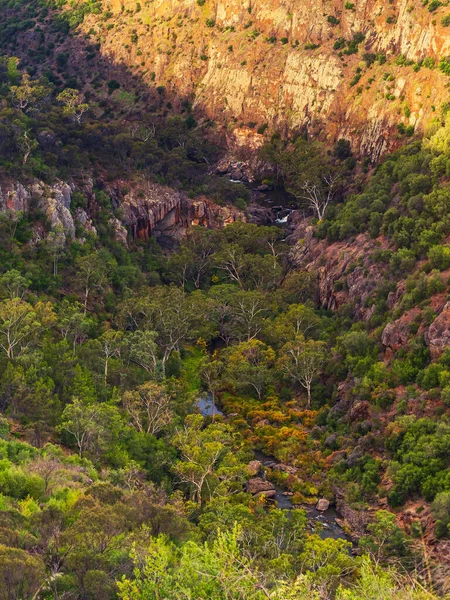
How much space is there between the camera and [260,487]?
70.5 m

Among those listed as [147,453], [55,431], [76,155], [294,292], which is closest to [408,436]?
[147,453]

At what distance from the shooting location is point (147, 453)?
69.2m

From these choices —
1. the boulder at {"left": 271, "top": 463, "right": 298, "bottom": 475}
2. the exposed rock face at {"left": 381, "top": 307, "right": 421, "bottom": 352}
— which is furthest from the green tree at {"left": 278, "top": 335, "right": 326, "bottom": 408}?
the boulder at {"left": 271, "top": 463, "right": 298, "bottom": 475}

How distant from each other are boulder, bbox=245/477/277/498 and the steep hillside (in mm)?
61585

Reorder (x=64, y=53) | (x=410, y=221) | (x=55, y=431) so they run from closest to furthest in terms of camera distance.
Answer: (x=55, y=431), (x=410, y=221), (x=64, y=53)

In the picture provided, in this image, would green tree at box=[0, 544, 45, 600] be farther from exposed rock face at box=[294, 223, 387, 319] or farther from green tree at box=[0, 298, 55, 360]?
exposed rock face at box=[294, 223, 387, 319]

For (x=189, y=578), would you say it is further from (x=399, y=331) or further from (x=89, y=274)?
(x=89, y=274)

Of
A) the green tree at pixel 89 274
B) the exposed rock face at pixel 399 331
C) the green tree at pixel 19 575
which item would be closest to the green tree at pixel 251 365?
the exposed rock face at pixel 399 331

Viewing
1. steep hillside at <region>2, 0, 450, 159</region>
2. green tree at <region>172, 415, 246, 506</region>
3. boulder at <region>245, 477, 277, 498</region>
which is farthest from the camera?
steep hillside at <region>2, 0, 450, 159</region>

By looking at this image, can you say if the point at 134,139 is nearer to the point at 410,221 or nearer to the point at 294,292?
the point at 294,292

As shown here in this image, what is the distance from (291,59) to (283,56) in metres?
2.44

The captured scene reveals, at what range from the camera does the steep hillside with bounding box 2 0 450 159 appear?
123 meters

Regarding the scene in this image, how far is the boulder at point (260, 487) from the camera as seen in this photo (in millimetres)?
69688

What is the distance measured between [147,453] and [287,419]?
17.7 metres
